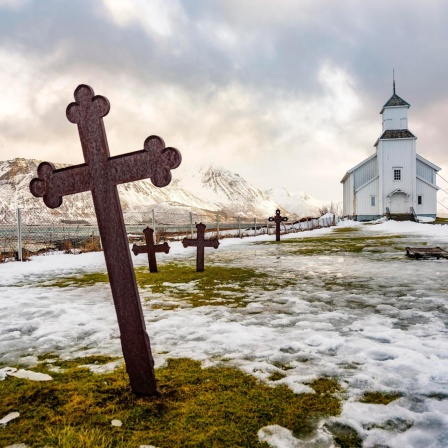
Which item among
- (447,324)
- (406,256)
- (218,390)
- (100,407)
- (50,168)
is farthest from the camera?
(406,256)

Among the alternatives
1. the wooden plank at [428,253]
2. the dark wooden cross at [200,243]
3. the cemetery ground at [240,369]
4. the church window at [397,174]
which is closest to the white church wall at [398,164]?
the church window at [397,174]

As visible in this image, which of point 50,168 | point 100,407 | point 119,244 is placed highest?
point 50,168

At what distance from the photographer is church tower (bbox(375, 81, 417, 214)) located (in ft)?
141

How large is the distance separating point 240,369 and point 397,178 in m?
45.6

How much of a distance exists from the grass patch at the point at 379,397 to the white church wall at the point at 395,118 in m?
47.5

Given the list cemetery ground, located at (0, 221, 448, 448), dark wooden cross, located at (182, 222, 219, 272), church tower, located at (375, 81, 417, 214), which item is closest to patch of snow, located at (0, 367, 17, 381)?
cemetery ground, located at (0, 221, 448, 448)

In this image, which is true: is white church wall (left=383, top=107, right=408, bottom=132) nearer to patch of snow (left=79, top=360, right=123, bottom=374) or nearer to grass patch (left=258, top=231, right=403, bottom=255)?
grass patch (left=258, top=231, right=403, bottom=255)

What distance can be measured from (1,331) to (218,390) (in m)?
2.92

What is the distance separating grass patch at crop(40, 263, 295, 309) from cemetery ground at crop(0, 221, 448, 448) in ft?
0.27

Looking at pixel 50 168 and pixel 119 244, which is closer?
pixel 119 244

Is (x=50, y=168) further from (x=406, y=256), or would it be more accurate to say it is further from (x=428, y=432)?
(x=406, y=256)

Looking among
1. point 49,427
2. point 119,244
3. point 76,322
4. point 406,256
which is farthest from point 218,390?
point 406,256

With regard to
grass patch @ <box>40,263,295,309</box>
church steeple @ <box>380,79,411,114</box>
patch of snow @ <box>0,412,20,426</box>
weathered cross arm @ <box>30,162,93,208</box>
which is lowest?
patch of snow @ <box>0,412,20,426</box>

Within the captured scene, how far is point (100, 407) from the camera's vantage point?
2422mm
